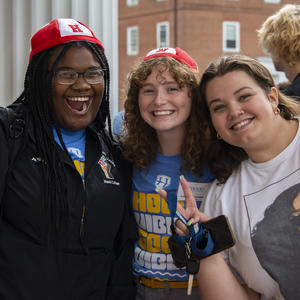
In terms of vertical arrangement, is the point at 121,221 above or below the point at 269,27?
below

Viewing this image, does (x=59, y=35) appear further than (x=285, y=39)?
No

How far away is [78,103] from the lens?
2.35m

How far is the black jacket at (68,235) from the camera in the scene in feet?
6.66

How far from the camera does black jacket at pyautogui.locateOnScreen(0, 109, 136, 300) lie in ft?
6.66

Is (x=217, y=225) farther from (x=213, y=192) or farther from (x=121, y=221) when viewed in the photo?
(x=121, y=221)

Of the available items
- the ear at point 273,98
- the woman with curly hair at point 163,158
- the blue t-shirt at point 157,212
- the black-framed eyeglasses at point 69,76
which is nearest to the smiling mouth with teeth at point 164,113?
the woman with curly hair at point 163,158

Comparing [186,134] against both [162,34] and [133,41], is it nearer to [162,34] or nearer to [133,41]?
[162,34]

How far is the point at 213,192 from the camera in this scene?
2.36 metres

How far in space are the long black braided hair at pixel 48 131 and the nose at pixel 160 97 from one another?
15.0 inches

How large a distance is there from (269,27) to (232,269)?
6.56 feet

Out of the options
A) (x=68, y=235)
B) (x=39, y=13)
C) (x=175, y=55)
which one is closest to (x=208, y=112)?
(x=175, y=55)

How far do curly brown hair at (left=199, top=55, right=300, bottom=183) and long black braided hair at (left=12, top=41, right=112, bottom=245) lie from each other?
0.63 meters

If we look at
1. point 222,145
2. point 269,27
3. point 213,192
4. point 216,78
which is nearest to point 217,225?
point 213,192

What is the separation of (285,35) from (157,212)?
1.69 m
